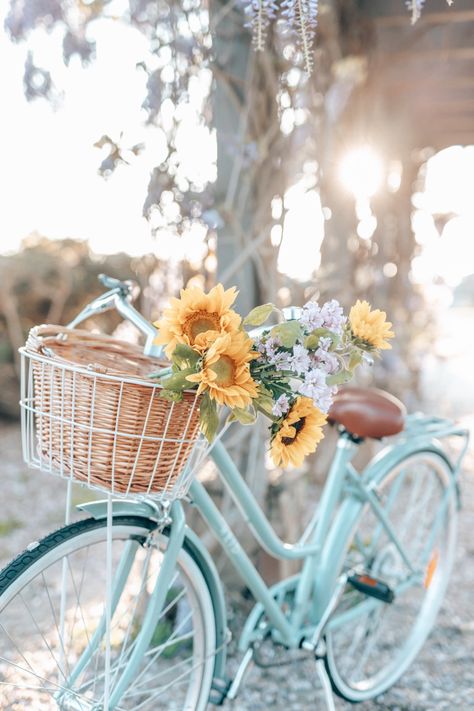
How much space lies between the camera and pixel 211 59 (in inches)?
85.0

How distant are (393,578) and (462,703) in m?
0.38

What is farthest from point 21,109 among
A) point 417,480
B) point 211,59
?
point 417,480

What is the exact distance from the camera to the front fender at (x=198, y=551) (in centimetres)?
126

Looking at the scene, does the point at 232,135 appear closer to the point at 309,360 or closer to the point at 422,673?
the point at 309,360

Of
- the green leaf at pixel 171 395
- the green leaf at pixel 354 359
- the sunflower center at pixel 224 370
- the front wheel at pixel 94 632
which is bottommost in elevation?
the front wheel at pixel 94 632

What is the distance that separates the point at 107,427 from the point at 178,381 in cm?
14

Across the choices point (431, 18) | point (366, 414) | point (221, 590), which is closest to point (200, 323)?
point (221, 590)

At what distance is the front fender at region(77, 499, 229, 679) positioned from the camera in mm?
1263

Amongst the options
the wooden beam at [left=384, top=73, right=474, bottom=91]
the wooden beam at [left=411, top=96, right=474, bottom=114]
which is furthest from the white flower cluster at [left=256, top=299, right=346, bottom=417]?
the wooden beam at [left=411, top=96, right=474, bottom=114]

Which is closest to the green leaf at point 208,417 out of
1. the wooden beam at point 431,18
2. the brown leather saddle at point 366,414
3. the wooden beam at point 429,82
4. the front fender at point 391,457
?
the brown leather saddle at point 366,414

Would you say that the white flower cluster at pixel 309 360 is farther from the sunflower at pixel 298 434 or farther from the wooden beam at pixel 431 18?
the wooden beam at pixel 431 18

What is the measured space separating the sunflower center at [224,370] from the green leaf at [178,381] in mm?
40

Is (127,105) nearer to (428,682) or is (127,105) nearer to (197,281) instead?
(197,281)

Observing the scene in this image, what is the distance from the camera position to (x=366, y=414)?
70.4 inches
